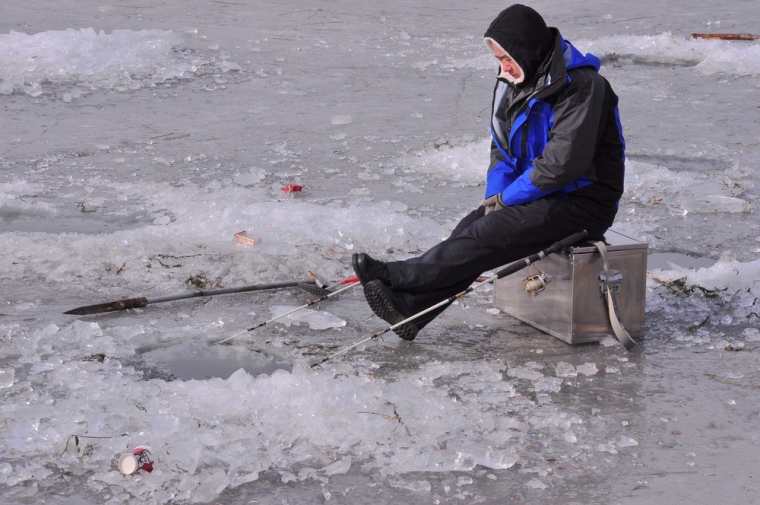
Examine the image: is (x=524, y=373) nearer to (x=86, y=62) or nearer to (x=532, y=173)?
(x=532, y=173)

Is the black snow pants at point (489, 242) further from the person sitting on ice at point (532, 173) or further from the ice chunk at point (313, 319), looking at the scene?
the ice chunk at point (313, 319)

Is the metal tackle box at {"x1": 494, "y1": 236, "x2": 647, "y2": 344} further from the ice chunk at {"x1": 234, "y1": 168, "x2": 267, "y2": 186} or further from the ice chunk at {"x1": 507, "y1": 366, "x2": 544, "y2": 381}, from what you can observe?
the ice chunk at {"x1": 234, "y1": 168, "x2": 267, "y2": 186}

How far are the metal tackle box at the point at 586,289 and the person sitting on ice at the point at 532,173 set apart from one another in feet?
0.43

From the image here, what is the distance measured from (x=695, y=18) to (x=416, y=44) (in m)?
3.86

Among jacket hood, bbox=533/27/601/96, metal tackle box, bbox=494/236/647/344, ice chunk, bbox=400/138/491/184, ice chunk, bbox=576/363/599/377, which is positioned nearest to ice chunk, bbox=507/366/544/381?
ice chunk, bbox=576/363/599/377

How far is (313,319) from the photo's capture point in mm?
5457

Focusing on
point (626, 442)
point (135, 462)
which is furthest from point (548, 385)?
point (135, 462)

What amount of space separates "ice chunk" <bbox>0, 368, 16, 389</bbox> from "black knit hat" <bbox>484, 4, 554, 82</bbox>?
8.49 ft

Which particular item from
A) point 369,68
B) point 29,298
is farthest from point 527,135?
point 369,68

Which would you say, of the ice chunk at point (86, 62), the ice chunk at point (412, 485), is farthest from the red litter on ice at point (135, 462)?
the ice chunk at point (86, 62)

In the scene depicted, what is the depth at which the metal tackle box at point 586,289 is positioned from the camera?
16.6 ft

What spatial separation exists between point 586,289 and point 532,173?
0.61 meters

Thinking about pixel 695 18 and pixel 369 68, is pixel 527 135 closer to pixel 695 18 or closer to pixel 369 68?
pixel 369 68

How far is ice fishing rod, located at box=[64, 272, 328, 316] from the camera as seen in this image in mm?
5461
